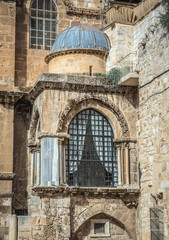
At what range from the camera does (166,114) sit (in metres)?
18.7

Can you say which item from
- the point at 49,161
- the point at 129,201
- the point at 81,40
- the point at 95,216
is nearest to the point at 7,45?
the point at 81,40

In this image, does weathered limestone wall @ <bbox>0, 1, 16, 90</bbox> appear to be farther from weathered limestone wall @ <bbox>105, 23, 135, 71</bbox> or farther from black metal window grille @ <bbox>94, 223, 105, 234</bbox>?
black metal window grille @ <bbox>94, 223, 105, 234</bbox>

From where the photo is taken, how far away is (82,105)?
2142cm

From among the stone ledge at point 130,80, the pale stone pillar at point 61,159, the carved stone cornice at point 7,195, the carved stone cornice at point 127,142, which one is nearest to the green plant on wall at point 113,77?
the stone ledge at point 130,80

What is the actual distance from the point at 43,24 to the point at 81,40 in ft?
10.3

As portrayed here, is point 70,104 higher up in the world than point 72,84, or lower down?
lower down

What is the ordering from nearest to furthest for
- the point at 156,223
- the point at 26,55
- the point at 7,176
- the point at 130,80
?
Result: the point at 156,223 → the point at 130,80 → the point at 7,176 → the point at 26,55

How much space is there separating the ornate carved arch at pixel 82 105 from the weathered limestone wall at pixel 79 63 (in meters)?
1.46

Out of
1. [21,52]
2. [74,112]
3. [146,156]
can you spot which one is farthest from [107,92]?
[21,52]

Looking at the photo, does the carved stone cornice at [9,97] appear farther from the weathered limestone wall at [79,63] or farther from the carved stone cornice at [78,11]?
the carved stone cornice at [78,11]

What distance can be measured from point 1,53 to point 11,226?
7.76 m

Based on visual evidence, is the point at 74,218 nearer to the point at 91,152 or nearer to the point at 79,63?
the point at 91,152

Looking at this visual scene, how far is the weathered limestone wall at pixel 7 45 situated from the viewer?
75.0ft

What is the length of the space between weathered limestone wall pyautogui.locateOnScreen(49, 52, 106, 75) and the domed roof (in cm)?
35
